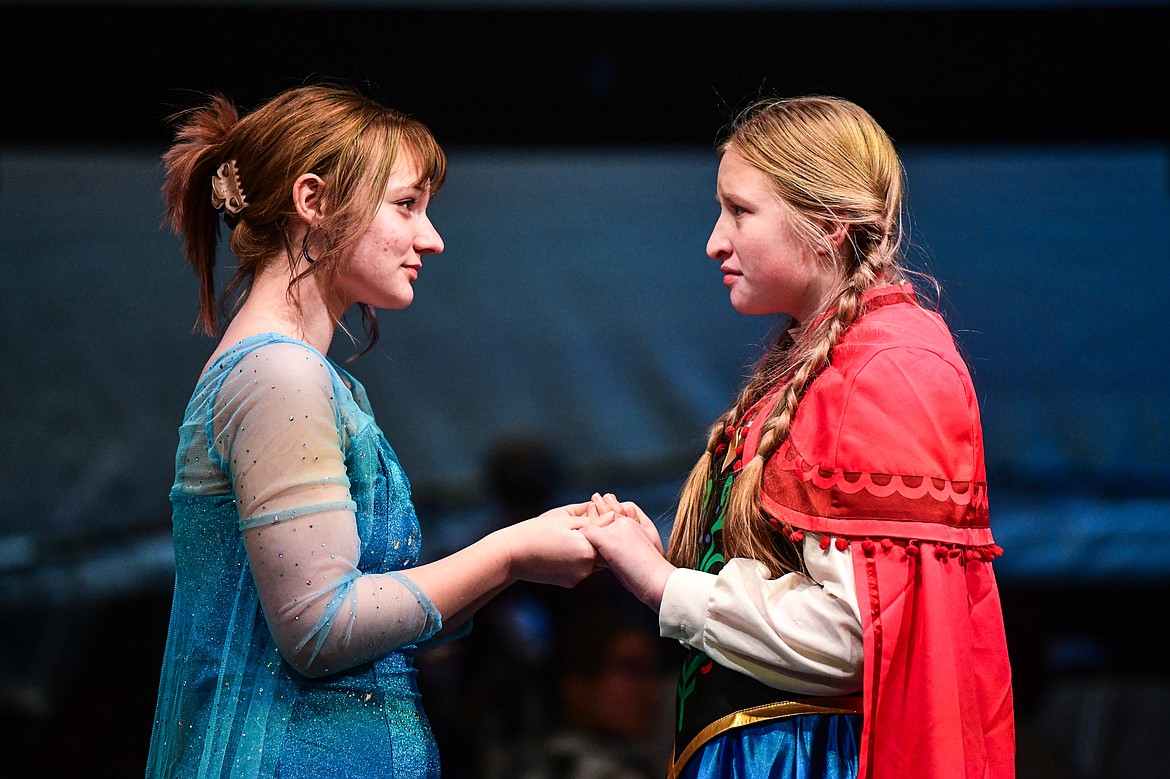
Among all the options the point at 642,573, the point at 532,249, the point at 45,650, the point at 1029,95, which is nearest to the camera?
the point at 642,573

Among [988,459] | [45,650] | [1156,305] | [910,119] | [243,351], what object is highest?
[910,119]

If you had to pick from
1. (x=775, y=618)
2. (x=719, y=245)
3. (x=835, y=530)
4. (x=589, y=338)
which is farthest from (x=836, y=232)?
(x=589, y=338)

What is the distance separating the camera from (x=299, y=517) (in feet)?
4.08

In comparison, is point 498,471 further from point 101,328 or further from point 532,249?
point 101,328

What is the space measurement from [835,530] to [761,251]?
0.38m

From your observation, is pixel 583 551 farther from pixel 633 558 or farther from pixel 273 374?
pixel 273 374

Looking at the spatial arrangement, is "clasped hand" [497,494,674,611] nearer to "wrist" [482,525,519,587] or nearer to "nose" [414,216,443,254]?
"wrist" [482,525,519,587]

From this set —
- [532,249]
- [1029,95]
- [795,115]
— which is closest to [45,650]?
[532,249]

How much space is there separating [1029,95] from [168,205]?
1.84m

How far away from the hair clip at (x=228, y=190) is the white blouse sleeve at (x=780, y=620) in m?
0.69

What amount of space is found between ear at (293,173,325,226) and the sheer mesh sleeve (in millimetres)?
195

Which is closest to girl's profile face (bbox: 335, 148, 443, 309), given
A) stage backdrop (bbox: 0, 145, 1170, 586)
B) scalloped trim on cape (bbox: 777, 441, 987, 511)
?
scalloped trim on cape (bbox: 777, 441, 987, 511)

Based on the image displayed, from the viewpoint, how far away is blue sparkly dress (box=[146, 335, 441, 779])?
1250 millimetres

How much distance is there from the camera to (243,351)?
1.31 meters
